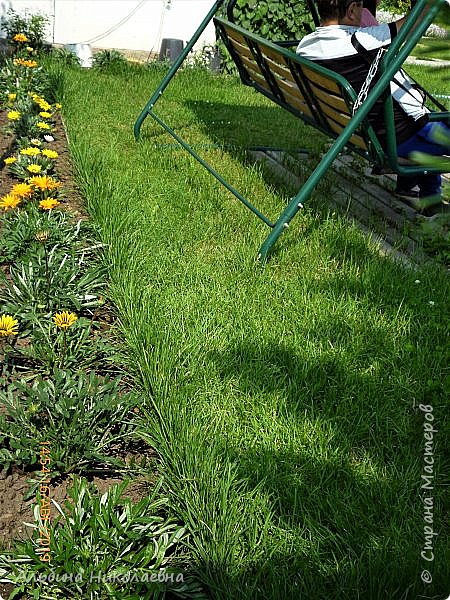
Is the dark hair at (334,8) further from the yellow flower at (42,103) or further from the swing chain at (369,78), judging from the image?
the yellow flower at (42,103)

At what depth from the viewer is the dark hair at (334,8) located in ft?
11.9

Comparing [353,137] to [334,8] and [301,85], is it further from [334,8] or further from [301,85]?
[334,8]

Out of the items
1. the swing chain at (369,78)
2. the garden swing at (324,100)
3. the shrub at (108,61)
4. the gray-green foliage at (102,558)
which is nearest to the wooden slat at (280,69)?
the garden swing at (324,100)

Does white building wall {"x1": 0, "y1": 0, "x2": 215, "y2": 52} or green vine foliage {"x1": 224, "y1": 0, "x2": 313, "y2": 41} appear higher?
green vine foliage {"x1": 224, "y1": 0, "x2": 313, "y2": 41}

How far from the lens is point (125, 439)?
2.07 m

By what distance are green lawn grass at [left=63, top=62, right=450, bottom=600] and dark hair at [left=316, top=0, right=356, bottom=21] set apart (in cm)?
95

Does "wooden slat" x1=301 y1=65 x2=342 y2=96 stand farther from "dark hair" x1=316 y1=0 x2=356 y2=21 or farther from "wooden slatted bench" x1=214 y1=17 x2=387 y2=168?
"dark hair" x1=316 y1=0 x2=356 y2=21

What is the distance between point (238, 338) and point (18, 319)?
790 millimetres

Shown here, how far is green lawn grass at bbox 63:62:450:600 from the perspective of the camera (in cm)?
169

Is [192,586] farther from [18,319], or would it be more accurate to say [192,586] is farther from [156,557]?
[18,319]

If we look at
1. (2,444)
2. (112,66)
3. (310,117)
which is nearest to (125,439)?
(2,444)

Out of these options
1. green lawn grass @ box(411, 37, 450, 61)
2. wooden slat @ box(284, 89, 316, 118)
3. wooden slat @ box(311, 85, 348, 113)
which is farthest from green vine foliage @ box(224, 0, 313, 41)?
green lawn grass @ box(411, 37, 450, 61)

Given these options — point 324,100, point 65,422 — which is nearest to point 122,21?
point 324,100

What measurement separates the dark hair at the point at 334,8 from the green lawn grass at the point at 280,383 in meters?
0.95
